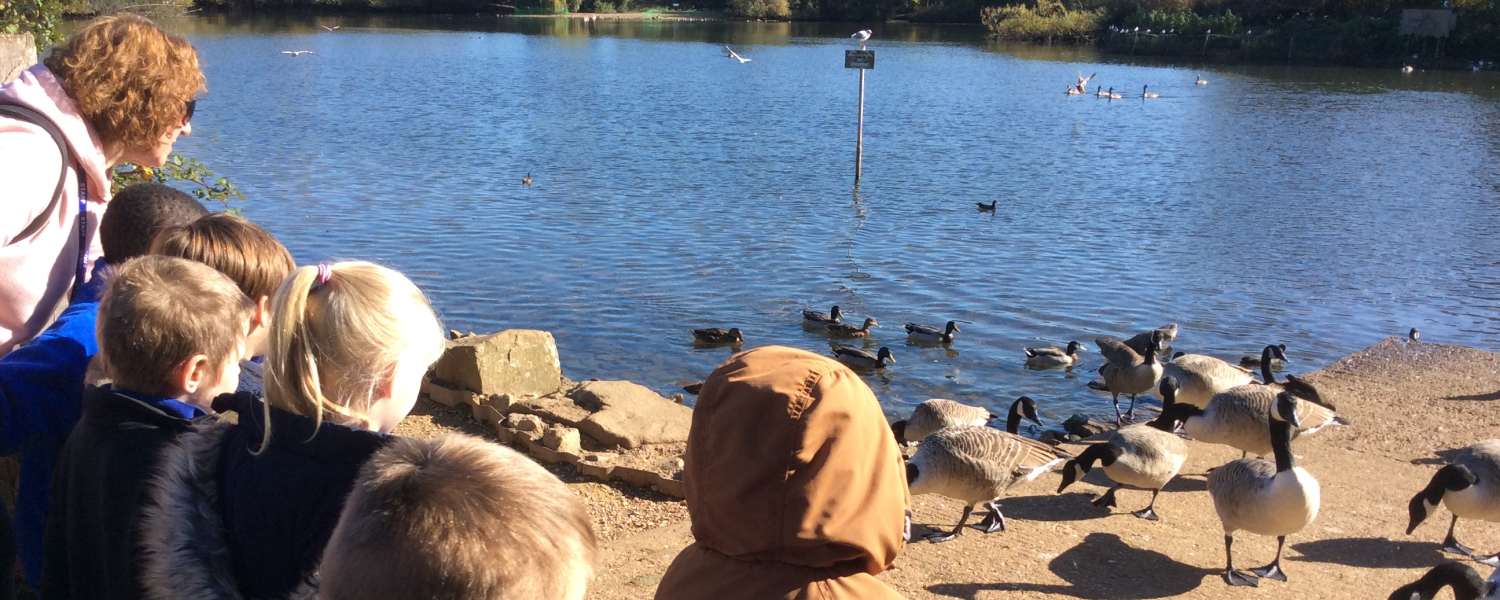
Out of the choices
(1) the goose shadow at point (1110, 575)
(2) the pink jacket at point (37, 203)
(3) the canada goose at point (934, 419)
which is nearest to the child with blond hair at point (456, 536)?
(2) the pink jacket at point (37, 203)

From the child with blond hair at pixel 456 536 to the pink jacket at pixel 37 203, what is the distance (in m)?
1.59

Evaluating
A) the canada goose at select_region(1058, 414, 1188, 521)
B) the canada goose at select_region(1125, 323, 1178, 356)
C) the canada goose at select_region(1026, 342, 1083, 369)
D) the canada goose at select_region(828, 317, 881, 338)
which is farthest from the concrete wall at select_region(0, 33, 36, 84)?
the canada goose at select_region(1125, 323, 1178, 356)

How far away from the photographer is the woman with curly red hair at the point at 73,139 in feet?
8.27

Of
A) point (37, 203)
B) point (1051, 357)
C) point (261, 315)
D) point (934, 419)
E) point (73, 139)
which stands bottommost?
point (1051, 357)

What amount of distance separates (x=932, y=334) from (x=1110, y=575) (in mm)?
5793

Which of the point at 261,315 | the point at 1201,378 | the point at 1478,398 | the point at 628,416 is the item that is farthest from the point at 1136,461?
the point at 261,315

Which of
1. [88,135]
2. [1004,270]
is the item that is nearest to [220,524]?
[88,135]

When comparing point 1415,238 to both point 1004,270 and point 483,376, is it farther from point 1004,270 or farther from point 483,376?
point 483,376

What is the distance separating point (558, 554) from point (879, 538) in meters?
0.59

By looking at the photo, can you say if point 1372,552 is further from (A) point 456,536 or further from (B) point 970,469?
(A) point 456,536

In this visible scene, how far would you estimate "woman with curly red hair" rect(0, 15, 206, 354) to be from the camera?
2520 mm

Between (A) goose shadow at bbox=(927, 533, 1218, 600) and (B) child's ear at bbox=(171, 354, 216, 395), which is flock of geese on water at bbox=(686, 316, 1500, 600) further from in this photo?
(B) child's ear at bbox=(171, 354, 216, 395)

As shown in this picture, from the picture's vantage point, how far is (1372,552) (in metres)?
5.57

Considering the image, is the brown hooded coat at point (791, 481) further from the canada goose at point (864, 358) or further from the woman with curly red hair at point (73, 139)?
the canada goose at point (864, 358)
